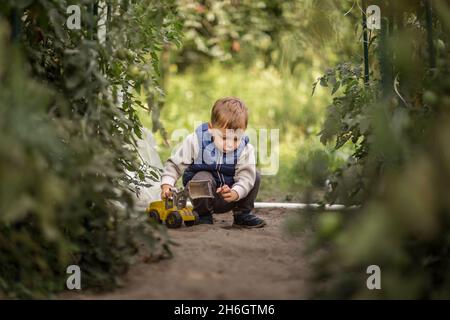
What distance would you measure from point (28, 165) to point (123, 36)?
104cm

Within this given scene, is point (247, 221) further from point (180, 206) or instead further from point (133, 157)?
point (133, 157)

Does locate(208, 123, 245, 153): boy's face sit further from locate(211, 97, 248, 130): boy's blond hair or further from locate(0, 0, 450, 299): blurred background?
locate(0, 0, 450, 299): blurred background

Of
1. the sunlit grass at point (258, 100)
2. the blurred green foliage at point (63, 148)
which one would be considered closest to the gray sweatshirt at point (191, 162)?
the blurred green foliage at point (63, 148)

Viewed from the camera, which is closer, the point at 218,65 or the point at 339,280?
the point at 339,280

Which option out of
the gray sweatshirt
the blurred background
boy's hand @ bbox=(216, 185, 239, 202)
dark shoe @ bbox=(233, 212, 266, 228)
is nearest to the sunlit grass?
the gray sweatshirt

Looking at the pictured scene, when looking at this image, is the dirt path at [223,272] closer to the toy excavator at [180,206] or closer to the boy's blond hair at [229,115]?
the toy excavator at [180,206]

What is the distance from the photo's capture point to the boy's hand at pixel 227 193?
397cm

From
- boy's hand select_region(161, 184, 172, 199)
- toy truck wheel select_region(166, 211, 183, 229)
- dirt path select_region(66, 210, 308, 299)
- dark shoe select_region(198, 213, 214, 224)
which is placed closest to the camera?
dirt path select_region(66, 210, 308, 299)

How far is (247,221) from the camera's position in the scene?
4.11 meters

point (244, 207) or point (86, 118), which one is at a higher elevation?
point (86, 118)

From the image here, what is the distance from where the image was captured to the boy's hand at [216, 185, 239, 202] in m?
3.97
